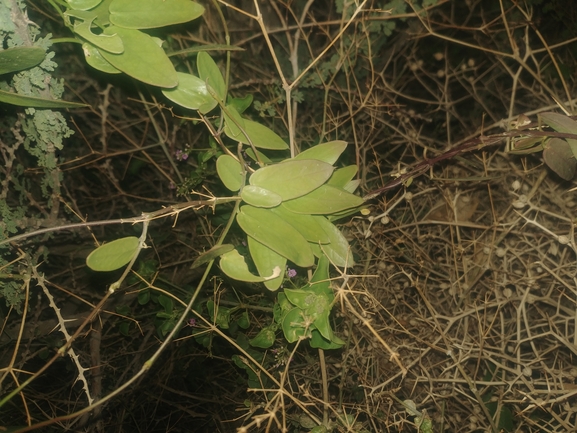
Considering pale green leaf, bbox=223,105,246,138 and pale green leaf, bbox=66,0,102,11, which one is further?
pale green leaf, bbox=223,105,246,138

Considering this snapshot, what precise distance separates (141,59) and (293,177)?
291 mm

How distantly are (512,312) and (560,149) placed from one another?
15.6 inches

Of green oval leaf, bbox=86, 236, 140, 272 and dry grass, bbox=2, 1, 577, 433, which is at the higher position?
green oval leaf, bbox=86, 236, 140, 272

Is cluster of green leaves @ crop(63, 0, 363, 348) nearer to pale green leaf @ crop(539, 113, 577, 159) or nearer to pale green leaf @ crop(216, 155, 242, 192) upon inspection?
pale green leaf @ crop(216, 155, 242, 192)

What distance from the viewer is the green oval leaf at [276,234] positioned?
0.69 m

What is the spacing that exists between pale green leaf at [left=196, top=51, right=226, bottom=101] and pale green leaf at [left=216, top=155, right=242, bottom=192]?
0.12 m

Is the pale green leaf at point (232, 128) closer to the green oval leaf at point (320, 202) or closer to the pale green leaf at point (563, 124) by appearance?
the green oval leaf at point (320, 202)

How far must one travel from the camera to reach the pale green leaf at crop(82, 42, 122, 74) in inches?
27.5

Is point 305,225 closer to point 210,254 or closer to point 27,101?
point 210,254

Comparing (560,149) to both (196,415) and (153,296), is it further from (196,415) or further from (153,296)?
(196,415)

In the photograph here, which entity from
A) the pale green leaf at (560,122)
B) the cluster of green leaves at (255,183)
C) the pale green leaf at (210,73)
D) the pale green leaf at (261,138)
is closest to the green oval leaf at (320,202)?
the cluster of green leaves at (255,183)

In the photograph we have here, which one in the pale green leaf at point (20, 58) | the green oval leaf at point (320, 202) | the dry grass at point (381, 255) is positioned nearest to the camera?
the pale green leaf at point (20, 58)

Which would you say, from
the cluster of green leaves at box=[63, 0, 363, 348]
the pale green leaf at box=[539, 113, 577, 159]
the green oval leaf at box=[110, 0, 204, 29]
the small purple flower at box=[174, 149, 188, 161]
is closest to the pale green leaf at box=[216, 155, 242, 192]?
the cluster of green leaves at box=[63, 0, 363, 348]

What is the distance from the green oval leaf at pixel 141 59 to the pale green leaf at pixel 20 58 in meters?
0.09
